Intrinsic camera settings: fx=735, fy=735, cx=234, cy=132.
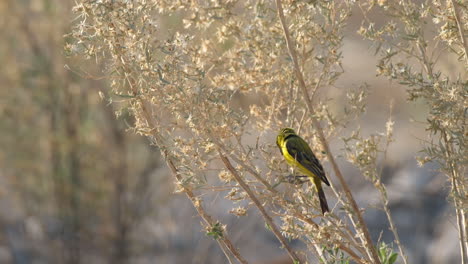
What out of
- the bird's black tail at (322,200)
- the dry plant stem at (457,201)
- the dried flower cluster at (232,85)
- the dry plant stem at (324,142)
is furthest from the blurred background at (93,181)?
the dry plant stem at (324,142)

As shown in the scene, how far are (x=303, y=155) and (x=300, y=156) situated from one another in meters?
0.02

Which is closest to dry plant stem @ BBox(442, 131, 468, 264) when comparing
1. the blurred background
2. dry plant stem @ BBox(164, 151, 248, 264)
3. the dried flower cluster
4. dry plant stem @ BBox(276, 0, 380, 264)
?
the dried flower cluster

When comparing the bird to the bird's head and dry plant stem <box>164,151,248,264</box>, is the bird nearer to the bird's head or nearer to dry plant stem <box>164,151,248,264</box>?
the bird's head

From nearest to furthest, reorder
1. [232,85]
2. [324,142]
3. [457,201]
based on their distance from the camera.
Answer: [324,142] < [457,201] < [232,85]

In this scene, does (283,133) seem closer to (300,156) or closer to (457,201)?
(300,156)

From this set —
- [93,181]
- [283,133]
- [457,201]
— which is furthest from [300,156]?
[93,181]

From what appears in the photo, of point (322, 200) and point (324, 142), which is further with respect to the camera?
point (322, 200)

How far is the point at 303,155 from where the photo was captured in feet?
10.3

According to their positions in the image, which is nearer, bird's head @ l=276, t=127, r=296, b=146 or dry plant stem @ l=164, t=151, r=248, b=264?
dry plant stem @ l=164, t=151, r=248, b=264

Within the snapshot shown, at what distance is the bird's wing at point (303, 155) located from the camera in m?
3.12

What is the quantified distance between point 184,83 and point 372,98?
831 centimetres

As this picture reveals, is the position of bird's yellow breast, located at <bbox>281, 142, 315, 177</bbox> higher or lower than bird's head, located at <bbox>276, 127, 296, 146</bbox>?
lower

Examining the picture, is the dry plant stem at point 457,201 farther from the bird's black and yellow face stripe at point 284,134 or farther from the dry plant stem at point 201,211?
the dry plant stem at point 201,211

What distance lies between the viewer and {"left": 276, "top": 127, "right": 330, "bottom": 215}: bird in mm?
3115
